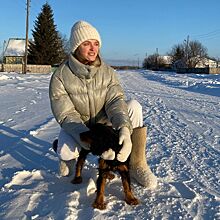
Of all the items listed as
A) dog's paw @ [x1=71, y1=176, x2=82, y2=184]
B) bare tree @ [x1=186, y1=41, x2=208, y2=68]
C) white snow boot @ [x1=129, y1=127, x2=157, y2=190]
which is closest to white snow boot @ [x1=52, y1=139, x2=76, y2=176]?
dog's paw @ [x1=71, y1=176, x2=82, y2=184]

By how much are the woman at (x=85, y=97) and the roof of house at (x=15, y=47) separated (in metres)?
64.5

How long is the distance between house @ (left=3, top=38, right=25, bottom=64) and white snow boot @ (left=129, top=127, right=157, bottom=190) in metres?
62.8

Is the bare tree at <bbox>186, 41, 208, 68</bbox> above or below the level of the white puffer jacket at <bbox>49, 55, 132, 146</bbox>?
above

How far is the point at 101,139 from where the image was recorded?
3090mm

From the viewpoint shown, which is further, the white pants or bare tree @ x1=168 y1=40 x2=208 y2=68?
bare tree @ x1=168 y1=40 x2=208 y2=68

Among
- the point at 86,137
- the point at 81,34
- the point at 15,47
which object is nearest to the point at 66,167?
the point at 86,137

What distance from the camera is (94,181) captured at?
372cm

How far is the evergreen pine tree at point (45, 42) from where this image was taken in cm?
5019

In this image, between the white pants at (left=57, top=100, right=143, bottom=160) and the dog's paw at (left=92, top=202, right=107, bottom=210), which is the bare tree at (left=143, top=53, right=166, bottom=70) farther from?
the dog's paw at (left=92, top=202, right=107, bottom=210)

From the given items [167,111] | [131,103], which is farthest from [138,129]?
[167,111]

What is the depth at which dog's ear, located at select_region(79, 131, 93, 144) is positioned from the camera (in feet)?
10.4

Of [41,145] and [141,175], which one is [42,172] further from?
[41,145]

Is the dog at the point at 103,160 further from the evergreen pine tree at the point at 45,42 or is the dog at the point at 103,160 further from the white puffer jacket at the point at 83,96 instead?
the evergreen pine tree at the point at 45,42

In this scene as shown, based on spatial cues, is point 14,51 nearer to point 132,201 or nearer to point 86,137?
point 86,137
